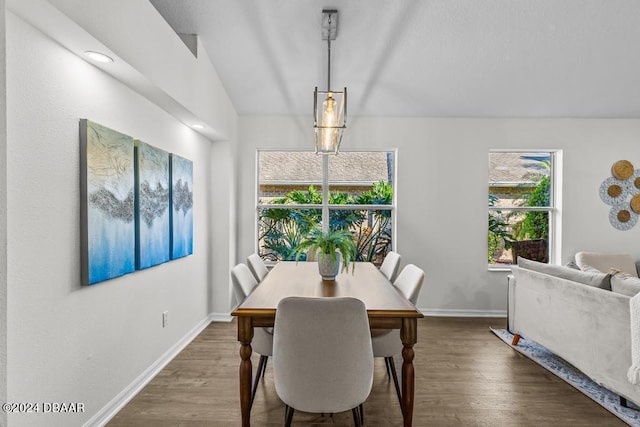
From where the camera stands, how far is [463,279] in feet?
14.5

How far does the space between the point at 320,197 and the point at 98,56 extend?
118 inches

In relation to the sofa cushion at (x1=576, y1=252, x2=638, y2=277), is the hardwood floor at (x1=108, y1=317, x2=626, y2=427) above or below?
below

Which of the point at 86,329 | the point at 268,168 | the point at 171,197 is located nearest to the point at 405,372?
the point at 86,329

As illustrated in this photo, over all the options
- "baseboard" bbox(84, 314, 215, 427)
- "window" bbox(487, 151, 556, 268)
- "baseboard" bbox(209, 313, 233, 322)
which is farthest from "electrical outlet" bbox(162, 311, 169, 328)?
"window" bbox(487, 151, 556, 268)

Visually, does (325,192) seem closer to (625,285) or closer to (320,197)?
(320,197)

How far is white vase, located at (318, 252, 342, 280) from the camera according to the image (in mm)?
2615

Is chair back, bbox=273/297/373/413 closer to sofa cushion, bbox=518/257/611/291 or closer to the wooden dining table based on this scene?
the wooden dining table

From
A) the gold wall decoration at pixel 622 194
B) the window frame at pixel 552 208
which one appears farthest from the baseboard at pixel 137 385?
the gold wall decoration at pixel 622 194

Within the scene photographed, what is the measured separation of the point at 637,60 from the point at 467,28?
5.78ft

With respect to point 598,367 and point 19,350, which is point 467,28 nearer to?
point 598,367

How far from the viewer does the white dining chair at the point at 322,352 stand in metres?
1.63

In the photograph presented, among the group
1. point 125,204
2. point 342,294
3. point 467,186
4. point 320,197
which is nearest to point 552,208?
point 467,186

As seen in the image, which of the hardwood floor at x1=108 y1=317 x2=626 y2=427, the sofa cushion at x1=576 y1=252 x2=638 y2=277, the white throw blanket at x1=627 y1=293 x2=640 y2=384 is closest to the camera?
the white throw blanket at x1=627 y1=293 x2=640 y2=384

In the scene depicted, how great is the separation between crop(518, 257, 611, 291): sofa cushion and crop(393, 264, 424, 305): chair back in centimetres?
126
